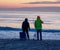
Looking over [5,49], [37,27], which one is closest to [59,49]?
[5,49]

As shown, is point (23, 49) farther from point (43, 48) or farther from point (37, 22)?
point (37, 22)

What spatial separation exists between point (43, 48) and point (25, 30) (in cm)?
655

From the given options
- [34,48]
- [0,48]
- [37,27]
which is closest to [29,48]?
[34,48]

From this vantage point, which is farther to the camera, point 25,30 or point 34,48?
point 25,30

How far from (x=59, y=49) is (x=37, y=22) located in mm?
6334

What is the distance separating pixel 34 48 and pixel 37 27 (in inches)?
225

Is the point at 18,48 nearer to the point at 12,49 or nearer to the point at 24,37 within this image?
the point at 12,49

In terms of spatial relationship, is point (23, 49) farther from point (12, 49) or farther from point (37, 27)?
point (37, 27)

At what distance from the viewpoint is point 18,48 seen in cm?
1795

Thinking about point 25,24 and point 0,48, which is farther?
point 25,24

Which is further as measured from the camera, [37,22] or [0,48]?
[37,22]

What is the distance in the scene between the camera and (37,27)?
2364 centimetres

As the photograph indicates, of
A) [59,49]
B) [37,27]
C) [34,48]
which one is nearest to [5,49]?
[34,48]

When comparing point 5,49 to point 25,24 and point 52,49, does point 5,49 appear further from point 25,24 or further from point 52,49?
point 25,24
